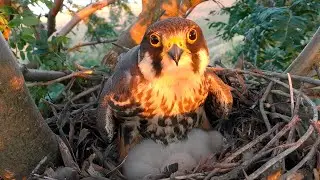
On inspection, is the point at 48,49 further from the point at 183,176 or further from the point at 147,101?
the point at 183,176

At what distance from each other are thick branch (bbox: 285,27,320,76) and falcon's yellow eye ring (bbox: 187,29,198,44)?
566 millimetres

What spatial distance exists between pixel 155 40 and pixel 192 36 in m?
0.17

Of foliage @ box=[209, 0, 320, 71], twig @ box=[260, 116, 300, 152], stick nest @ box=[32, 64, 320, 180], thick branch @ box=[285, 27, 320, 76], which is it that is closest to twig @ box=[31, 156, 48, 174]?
stick nest @ box=[32, 64, 320, 180]

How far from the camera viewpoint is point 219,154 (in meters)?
2.21

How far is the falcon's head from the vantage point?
190cm

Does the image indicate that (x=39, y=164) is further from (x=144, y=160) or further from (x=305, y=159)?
(x=305, y=159)

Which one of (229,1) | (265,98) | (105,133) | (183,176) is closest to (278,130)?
(265,98)

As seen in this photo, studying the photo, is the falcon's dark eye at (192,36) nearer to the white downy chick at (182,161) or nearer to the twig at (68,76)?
the white downy chick at (182,161)

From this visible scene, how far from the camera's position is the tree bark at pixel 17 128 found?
1.58 metres

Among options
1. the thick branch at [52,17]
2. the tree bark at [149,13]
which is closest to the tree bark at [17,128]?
the tree bark at [149,13]

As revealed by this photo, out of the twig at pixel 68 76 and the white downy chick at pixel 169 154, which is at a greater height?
the twig at pixel 68 76

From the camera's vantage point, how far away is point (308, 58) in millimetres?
2121

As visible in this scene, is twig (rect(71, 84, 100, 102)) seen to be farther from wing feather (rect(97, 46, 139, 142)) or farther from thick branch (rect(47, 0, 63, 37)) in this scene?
thick branch (rect(47, 0, 63, 37))

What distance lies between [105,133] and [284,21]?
3.83 feet
